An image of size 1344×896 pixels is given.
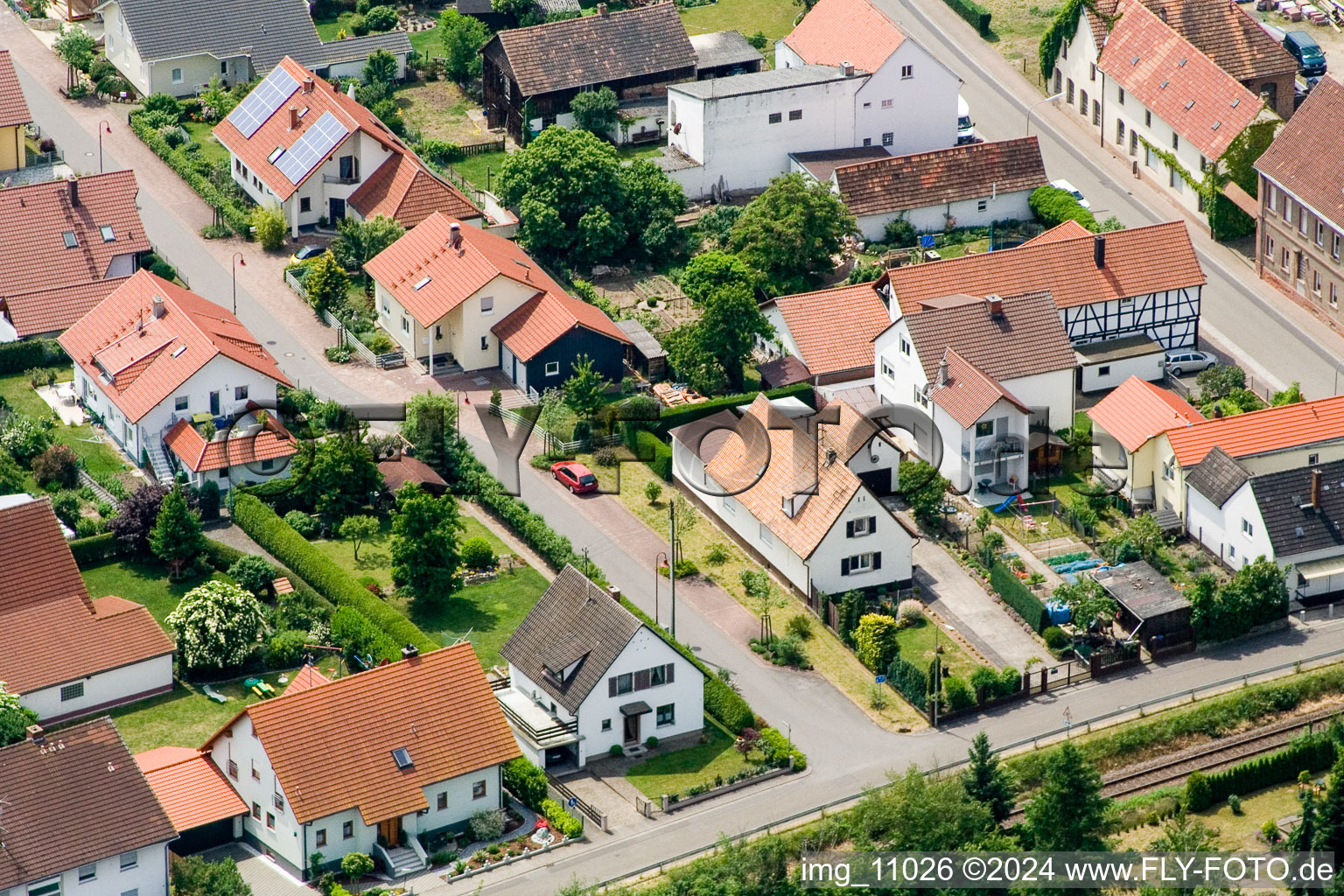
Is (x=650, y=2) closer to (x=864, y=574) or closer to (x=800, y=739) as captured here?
(x=864, y=574)

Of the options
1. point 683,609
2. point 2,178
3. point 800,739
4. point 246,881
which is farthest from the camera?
→ point 2,178

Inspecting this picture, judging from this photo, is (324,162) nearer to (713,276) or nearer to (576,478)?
(713,276)

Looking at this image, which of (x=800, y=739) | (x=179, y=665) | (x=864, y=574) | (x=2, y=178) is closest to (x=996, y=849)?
(x=800, y=739)

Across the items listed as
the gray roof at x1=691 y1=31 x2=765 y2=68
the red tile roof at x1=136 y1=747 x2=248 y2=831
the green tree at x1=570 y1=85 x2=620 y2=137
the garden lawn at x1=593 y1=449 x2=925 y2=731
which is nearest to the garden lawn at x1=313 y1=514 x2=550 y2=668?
the garden lawn at x1=593 y1=449 x2=925 y2=731

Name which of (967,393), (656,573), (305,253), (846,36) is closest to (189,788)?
(656,573)

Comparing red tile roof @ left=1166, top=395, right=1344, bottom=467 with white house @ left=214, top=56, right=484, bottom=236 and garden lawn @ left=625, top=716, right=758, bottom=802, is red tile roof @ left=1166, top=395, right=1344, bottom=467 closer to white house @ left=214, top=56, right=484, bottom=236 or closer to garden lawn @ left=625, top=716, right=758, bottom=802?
garden lawn @ left=625, top=716, right=758, bottom=802

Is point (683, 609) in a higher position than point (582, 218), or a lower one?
lower

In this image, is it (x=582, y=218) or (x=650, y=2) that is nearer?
(x=582, y=218)

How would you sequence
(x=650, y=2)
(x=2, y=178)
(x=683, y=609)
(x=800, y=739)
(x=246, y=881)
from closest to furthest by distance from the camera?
1. (x=246, y=881)
2. (x=800, y=739)
3. (x=683, y=609)
4. (x=2, y=178)
5. (x=650, y=2)
